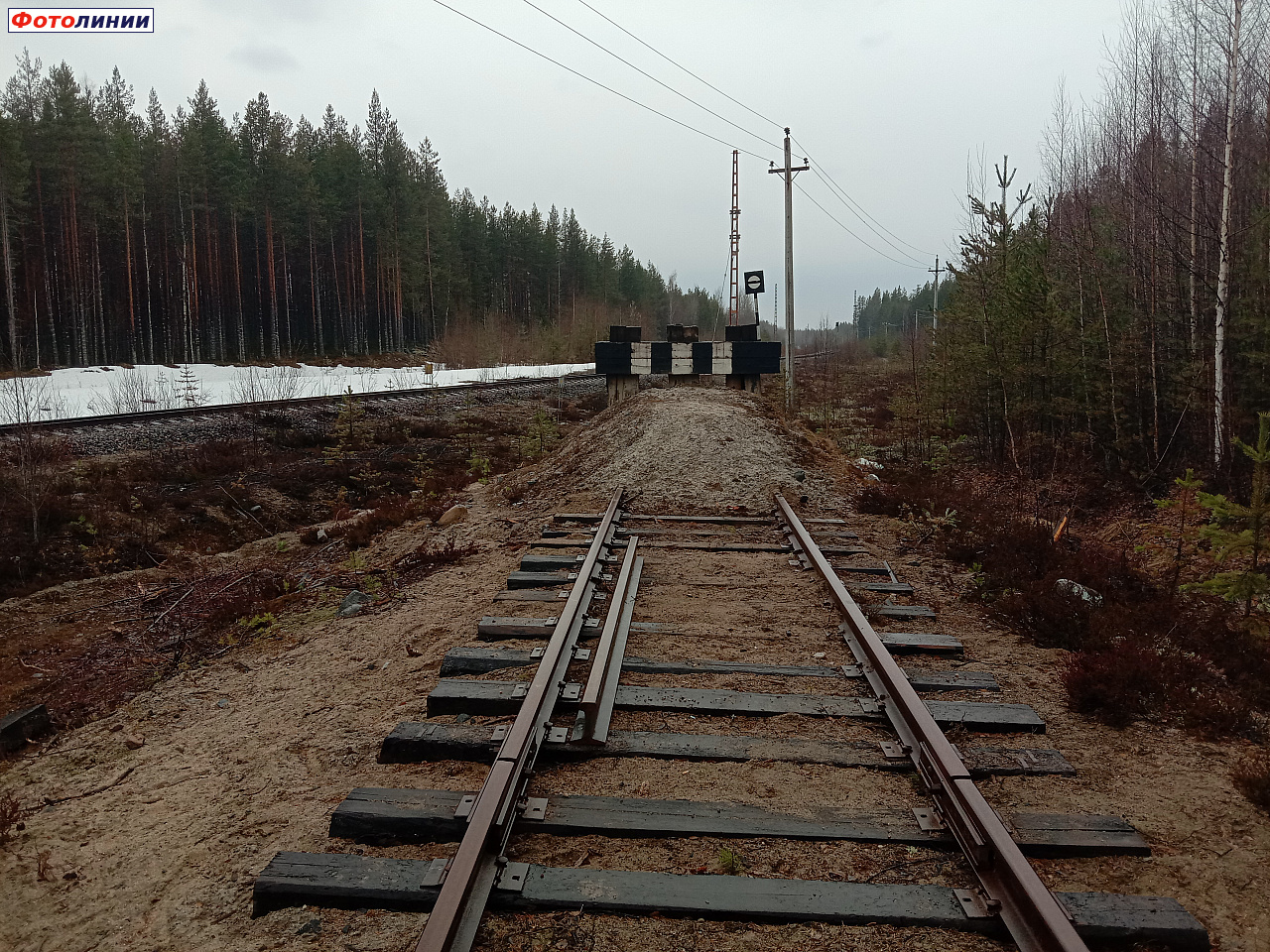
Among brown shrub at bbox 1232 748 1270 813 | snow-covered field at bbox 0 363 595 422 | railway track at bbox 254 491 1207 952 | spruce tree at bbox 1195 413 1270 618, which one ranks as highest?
snow-covered field at bbox 0 363 595 422

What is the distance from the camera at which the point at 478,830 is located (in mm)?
2943

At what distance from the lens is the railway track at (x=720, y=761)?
2752 millimetres

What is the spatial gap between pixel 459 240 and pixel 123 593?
65845 mm

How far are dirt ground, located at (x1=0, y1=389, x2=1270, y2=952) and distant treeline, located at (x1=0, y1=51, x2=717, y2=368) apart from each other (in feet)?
123

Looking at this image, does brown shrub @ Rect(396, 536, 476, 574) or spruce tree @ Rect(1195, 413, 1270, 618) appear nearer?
spruce tree @ Rect(1195, 413, 1270, 618)

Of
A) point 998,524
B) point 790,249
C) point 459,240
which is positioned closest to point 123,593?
point 998,524

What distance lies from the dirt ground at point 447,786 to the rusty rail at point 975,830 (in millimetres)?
138

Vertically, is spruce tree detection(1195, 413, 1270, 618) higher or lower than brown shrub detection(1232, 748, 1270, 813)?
higher

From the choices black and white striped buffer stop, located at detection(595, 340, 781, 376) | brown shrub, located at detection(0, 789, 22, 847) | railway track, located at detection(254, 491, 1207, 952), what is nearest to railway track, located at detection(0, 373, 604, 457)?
black and white striped buffer stop, located at detection(595, 340, 781, 376)

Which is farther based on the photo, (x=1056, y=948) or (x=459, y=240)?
(x=459, y=240)

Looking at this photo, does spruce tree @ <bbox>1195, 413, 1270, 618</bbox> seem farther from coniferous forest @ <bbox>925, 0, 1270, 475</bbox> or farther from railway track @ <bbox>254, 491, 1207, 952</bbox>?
coniferous forest @ <bbox>925, 0, 1270, 475</bbox>

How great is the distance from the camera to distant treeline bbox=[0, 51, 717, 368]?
40281mm

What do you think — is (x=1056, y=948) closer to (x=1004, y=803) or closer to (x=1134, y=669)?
(x=1004, y=803)

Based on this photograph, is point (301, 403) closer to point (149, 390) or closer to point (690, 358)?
point (149, 390)
